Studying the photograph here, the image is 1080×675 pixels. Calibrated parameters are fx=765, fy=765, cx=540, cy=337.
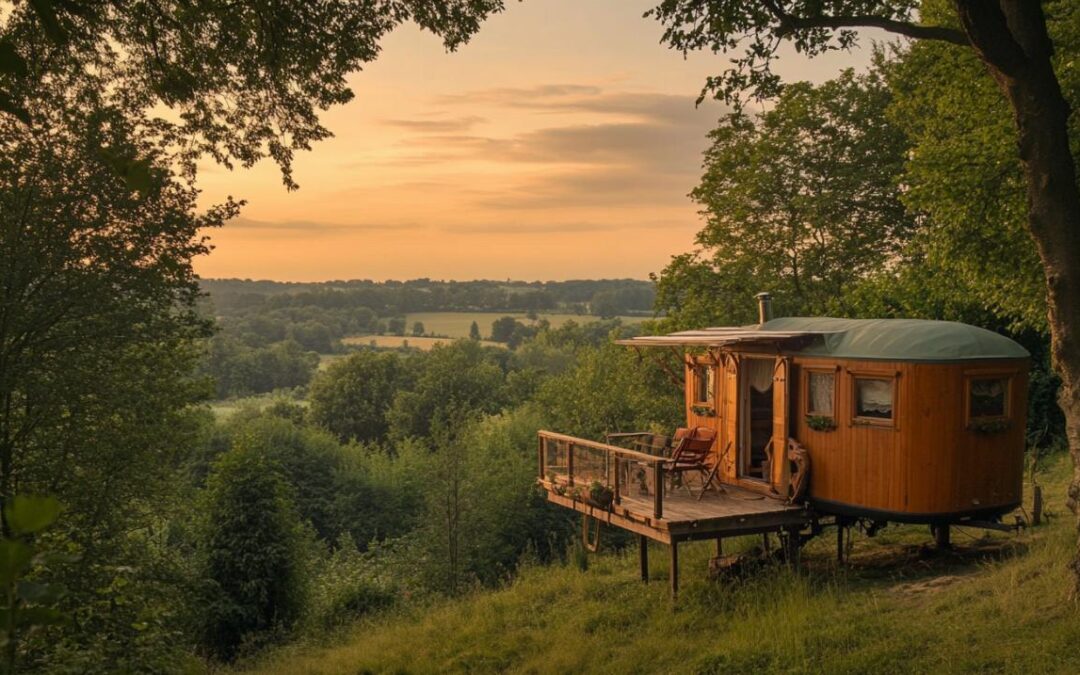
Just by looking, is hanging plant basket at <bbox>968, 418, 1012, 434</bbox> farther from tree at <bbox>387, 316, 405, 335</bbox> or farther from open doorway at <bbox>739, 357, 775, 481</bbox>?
tree at <bbox>387, 316, 405, 335</bbox>

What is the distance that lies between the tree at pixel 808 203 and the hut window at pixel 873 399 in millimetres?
11296

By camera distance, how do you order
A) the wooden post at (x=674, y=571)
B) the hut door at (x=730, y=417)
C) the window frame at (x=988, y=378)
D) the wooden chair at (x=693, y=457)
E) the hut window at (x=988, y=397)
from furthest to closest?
the hut door at (x=730, y=417) < the wooden chair at (x=693, y=457) < the wooden post at (x=674, y=571) < the hut window at (x=988, y=397) < the window frame at (x=988, y=378)

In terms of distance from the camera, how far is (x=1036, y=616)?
320 inches

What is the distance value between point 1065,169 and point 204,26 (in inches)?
353

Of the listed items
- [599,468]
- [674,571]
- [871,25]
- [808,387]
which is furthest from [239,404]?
[871,25]

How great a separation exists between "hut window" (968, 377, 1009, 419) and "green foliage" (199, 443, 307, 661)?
16955mm

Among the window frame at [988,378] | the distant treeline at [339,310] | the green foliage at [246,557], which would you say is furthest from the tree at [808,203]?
the distant treeline at [339,310]

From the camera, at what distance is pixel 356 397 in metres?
54.6

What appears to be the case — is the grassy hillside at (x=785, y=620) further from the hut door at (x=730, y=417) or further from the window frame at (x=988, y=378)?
the hut door at (x=730, y=417)

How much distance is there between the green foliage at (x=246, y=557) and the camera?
20.3 meters

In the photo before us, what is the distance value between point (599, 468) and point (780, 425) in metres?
3.41

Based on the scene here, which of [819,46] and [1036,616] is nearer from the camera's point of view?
[1036,616]

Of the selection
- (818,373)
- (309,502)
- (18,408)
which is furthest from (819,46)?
(309,502)

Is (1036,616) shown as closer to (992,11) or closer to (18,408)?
(992,11)
